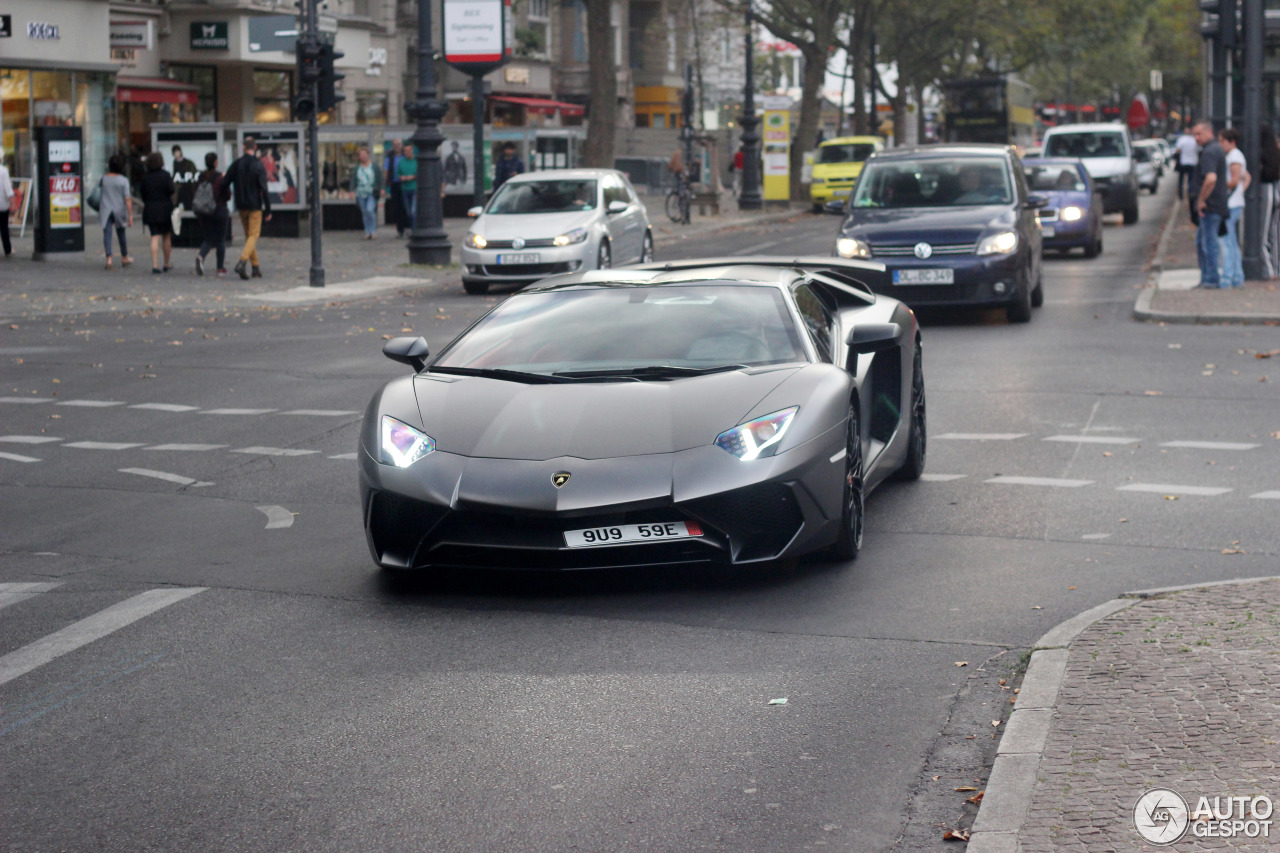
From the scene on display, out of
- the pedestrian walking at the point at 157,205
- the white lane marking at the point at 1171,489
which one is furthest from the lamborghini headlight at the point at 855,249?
the pedestrian walking at the point at 157,205

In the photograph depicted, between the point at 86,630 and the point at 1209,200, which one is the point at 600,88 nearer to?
the point at 1209,200

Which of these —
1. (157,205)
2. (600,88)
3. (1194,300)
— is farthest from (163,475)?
(600,88)

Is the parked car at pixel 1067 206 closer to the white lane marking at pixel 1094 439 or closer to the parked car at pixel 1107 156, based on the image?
the parked car at pixel 1107 156

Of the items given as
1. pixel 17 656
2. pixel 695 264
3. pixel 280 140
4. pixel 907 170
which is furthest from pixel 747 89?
pixel 17 656

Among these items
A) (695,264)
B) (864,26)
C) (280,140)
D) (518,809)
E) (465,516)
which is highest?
(864,26)

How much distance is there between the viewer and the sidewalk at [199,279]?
21.8 metres

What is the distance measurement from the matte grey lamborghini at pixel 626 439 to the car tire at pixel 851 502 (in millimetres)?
13

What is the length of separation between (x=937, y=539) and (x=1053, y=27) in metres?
63.5

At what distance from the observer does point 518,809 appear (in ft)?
14.6

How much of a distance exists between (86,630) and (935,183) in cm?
1414

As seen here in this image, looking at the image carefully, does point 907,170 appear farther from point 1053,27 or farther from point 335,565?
point 1053,27

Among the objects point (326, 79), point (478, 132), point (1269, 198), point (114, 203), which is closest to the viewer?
point (1269, 198)

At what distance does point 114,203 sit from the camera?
25.9 m

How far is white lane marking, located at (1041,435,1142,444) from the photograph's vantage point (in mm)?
10602
